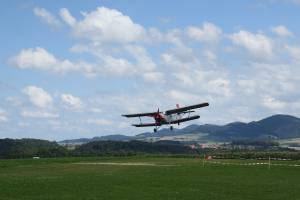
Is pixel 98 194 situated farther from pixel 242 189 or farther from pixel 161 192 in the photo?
pixel 242 189

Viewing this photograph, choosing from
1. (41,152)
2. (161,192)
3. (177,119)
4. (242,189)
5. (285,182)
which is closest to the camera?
(161,192)

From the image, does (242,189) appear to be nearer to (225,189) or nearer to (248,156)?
(225,189)

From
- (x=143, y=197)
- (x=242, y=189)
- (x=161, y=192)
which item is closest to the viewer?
(x=143, y=197)

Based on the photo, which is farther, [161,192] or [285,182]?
[285,182]

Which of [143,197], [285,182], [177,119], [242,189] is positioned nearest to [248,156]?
[177,119]

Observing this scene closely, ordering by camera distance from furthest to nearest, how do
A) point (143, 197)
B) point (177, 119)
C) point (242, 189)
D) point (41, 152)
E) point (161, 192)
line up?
1. point (41, 152)
2. point (177, 119)
3. point (242, 189)
4. point (161, 192)
5. point (143, 197)

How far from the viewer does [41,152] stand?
145m

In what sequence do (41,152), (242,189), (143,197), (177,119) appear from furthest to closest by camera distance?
(41,152), (177,119), (242,189), (143,197)

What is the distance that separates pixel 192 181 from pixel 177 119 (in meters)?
50.6

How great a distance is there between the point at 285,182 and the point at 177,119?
51.7m

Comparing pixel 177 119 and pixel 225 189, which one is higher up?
pixel 177 119

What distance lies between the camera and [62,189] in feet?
115

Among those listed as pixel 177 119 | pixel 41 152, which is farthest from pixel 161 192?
pixel 41 152

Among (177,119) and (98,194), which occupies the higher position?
(177,119)
